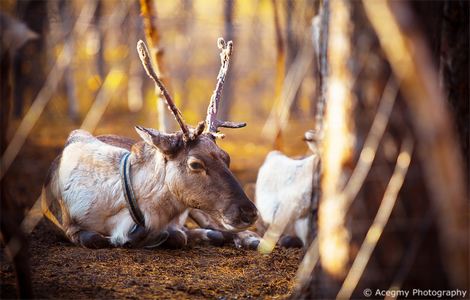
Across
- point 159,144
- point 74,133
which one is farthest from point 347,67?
point 74,133

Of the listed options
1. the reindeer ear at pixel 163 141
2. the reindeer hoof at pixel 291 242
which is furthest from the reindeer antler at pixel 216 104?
the reindeer hoof at pixel 291 242

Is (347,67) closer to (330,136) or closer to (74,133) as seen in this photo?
(330,136)

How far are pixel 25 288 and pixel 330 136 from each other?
188cm

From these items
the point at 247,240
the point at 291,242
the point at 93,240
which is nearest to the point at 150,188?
the point at 93,240

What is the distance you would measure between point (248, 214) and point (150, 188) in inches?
40.3

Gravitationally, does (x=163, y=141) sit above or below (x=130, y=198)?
above

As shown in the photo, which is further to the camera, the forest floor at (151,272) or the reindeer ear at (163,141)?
the reindeer ear at (163,141)

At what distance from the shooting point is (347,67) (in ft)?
10.4

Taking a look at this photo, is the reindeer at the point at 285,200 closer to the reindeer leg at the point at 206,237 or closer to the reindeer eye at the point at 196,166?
the reindeer leg at the point at 206,237

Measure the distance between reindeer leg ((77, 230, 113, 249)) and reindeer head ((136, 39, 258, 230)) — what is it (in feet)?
2.46

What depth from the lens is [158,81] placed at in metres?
5.26

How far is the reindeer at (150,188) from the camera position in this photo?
17.1 feet
